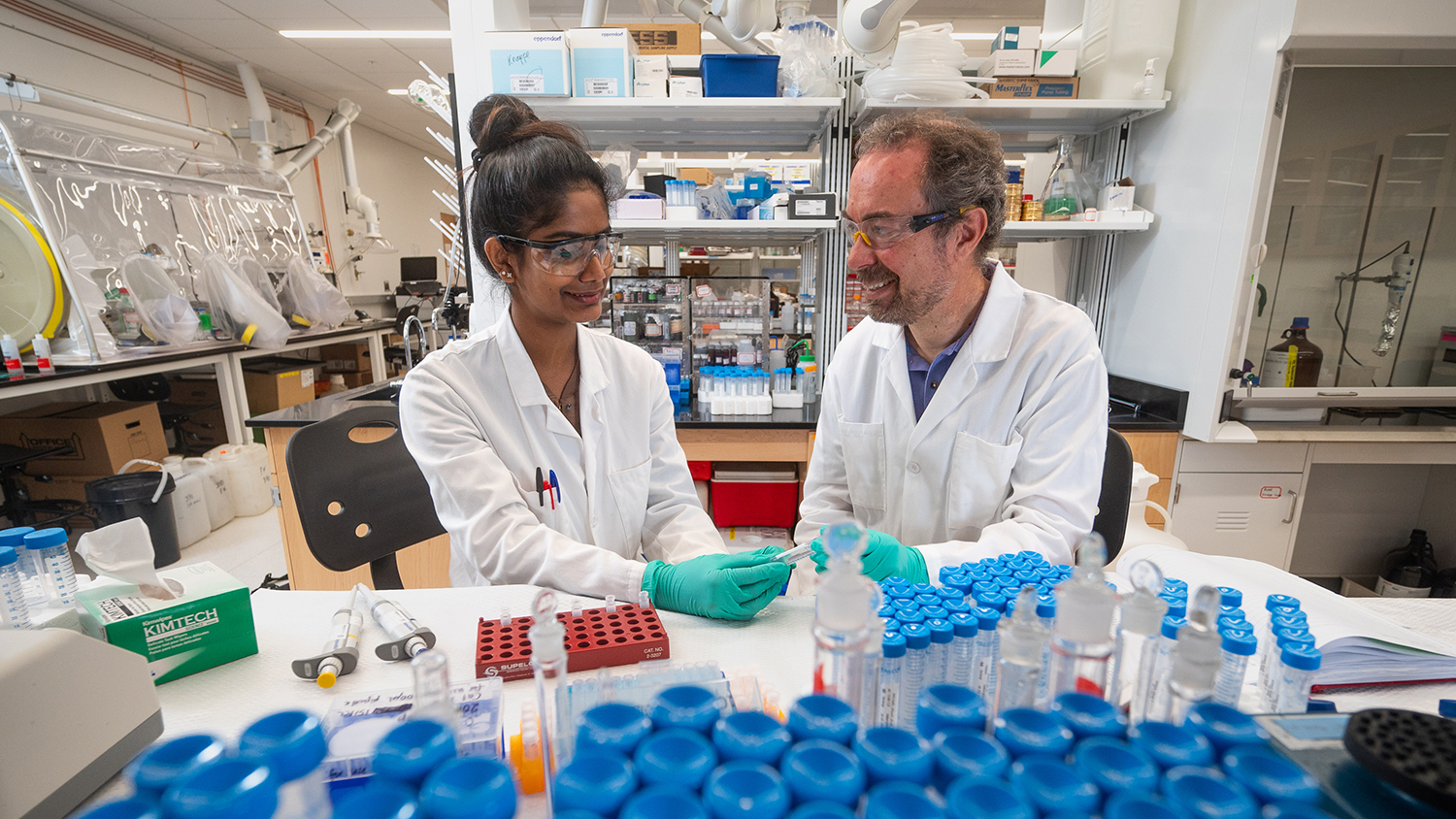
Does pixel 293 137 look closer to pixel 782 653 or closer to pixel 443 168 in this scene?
pixel 443 168

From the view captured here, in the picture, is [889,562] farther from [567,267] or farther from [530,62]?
[530,62]

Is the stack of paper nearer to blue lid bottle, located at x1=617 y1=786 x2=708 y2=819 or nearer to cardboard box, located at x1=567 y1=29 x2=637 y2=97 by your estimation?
blue lid bottle, located at x1=617 y1=786 x2=708 y2=819

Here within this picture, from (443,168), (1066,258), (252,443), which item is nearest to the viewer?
(443,168)

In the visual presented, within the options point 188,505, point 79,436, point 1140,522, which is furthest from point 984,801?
point 79,436

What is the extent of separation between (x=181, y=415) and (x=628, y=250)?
10.1 feet

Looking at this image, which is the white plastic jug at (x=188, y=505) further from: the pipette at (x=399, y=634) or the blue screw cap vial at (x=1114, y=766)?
the blue screw cap vial at (x=1114, y=766)

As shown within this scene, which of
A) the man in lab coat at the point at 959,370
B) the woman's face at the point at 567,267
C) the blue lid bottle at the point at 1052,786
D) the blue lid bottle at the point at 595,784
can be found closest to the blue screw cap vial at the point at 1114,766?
the blue lid bottle at the point at 1052,786

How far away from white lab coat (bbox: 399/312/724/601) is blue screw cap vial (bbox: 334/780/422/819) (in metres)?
0.73

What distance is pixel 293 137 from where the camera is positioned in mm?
6070

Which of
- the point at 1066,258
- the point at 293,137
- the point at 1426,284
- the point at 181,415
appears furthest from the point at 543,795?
the point at 293,137

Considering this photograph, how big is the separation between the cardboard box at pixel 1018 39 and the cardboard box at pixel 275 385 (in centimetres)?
470

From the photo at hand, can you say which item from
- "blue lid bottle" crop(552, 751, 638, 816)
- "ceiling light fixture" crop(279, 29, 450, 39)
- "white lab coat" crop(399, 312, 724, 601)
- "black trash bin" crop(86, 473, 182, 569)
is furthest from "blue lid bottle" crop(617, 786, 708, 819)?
"ceiling light fixture" crop(279, 29, 450, 39)

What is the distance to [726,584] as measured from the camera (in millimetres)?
1000

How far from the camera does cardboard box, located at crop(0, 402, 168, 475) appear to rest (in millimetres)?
3357
